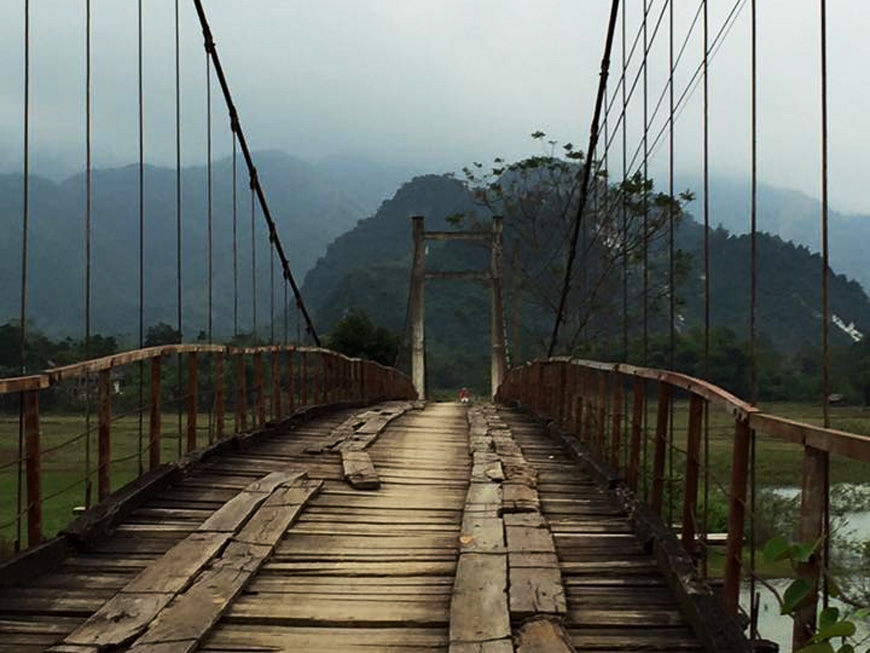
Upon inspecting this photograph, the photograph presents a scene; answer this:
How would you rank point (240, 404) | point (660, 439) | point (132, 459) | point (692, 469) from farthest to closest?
point (132, 459) → point (240, 404) → point (660, 439) → point (692, 469)

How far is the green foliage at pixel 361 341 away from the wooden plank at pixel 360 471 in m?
25.9

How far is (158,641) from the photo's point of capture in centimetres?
296

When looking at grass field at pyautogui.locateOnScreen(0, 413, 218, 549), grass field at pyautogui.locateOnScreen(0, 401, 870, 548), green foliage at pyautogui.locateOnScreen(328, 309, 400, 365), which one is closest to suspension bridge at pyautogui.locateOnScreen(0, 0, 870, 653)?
grass field at pyautogui.locateOnScreen(0, 401, 870, 548)

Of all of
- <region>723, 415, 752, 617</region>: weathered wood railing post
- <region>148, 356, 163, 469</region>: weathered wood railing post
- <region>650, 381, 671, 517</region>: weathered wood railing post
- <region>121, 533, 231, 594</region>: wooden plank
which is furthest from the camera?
<region>148, 356, 163, 469</region>: weathered wood railing post

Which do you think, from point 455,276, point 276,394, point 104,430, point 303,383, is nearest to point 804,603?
point 104,430

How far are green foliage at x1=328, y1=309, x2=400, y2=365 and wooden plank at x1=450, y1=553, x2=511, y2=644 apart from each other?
29049mm

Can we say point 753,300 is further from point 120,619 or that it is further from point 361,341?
point 361,341

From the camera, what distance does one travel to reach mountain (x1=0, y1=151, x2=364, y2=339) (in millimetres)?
124375

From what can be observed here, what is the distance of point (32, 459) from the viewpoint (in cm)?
400

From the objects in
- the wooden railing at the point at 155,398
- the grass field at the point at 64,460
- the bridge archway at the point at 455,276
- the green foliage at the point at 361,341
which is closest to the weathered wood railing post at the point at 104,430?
the wooden railing at the point at 155,398

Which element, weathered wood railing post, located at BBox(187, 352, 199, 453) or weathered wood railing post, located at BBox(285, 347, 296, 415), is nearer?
weathered wood railing post, located at BBox(187, 352, 199, 453)

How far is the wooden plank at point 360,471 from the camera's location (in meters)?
5.90

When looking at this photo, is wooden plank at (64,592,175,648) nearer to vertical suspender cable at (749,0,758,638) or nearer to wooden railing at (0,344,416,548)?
wooden railing at (0,344,416,548)

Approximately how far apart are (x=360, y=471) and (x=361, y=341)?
1086 inches
